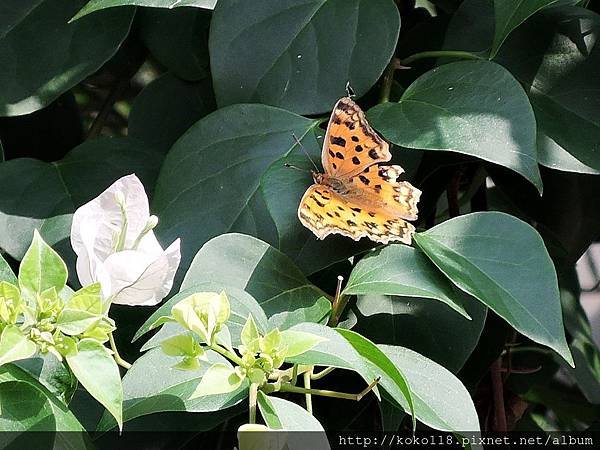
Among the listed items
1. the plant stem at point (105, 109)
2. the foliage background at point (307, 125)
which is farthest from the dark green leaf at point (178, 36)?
the plant stem at point (105, 109)

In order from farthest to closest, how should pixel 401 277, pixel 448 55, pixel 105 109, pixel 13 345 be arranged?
pixel 105 109, pixel 448 55, pixel 401 277, pixel 13 345

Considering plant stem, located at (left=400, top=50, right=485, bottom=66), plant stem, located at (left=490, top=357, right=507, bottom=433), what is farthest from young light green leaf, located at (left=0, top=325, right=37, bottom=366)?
plant stem, located at (left=490, top=357, right=507, bottom=433)

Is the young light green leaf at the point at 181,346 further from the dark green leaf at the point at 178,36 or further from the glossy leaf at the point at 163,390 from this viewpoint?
the dark green leaf at the point at 178,36

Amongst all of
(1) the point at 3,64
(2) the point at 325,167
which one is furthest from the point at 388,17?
(1) the point at 3,64

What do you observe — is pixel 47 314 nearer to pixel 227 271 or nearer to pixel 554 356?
pixel 227 271

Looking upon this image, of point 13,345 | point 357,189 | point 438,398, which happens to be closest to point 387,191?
point 357,189

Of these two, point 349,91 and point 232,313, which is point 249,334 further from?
point 349,91

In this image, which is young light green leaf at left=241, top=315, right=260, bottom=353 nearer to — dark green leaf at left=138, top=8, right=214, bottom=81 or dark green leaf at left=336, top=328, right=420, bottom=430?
dark green leaf at left=336, top=328, right=420, bottom=430

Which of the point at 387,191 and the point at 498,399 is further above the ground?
the point at 387,191
